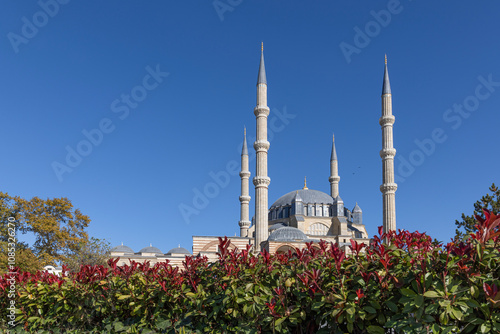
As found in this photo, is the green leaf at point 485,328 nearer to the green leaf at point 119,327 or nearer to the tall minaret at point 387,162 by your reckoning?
the green leaf at point 119,327

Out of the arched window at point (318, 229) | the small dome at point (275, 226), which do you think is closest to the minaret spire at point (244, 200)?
the small dome at point (275, 226)

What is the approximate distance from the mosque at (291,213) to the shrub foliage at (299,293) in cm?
1669

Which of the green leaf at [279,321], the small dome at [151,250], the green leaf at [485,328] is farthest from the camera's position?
the small dome at [151,250]

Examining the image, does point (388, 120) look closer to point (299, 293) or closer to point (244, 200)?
point (244, 200)

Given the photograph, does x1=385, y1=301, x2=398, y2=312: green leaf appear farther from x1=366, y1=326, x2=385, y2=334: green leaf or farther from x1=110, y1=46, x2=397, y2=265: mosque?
x1=110, y1=46, x2=397, y2=265: mosque

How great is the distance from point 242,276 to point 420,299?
1.73m

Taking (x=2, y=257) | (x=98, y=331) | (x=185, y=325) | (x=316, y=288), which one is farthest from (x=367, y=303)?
(x=2, y=257)

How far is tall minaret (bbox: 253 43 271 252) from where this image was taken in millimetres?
29516

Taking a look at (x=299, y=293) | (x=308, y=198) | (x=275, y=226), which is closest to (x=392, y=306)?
(x=299, y=293)

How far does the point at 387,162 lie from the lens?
31.1 meters

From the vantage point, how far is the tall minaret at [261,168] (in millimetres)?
29516

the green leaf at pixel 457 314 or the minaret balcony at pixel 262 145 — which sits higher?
the minaret balcony at pixel 262 145

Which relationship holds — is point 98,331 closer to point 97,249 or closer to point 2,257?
point 2,257

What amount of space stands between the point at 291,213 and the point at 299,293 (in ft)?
145
